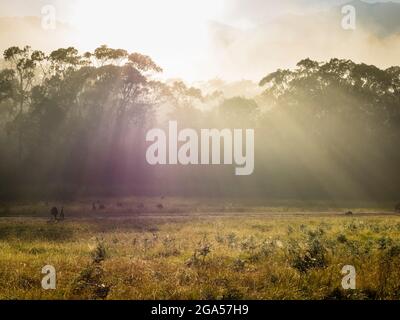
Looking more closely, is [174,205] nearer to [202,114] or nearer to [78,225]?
[78,225]

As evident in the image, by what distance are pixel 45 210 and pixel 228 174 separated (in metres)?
28.0

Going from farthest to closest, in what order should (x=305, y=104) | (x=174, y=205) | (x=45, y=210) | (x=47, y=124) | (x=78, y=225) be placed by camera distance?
(x=305, y=104)
(x=47, y=124)
(x=174, y=205)
(x=45, y=210)
(x=78, y=225)

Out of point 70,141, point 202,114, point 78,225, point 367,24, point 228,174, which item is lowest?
point 78,225

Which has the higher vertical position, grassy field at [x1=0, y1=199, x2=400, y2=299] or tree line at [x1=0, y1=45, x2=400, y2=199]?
tree line at [x1=0, y1=45, x2=400, y2=199]

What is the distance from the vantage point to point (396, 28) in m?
119

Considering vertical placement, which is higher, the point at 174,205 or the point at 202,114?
the point at 202,114

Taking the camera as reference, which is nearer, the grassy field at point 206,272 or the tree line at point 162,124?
the grassy field at point 206,272

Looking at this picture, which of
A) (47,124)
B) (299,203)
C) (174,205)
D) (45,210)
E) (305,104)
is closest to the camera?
(45,210)

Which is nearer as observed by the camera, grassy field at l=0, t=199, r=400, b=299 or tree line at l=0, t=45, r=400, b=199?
grassy field at l=0, t=199, r=400, b=299

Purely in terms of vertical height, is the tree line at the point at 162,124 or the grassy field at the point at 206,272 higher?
the tree line at the point at 162,124

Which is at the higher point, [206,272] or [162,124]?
[162,124]

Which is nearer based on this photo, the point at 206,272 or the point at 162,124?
the point at 206,272
